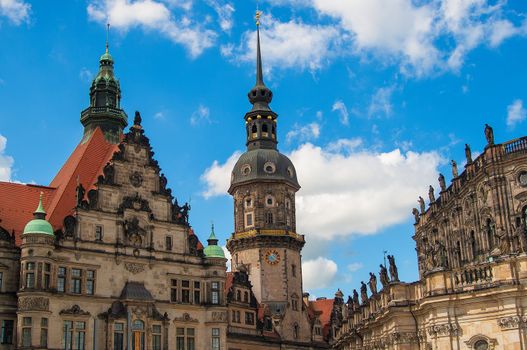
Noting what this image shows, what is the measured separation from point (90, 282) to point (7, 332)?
680cm

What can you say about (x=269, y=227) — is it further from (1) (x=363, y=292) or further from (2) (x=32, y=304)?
(2) (x=32, y=304)

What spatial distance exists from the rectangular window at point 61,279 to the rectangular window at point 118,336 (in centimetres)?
483

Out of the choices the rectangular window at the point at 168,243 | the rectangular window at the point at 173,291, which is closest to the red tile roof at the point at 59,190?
the rectangular window at the point at 168,243

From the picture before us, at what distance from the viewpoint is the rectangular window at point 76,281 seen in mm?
52938

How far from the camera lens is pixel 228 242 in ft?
277

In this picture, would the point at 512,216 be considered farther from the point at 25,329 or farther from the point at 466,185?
the point at 25,329

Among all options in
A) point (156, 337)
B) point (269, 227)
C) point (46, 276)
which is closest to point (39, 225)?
point (46, 276)

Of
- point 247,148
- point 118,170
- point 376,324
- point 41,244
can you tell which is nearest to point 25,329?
point 41,244

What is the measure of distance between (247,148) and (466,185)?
37.8m

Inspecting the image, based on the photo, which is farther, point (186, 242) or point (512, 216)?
point (186, 242)

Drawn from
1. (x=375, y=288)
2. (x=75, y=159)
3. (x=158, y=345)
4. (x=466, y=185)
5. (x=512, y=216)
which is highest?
(x=75, y=159)

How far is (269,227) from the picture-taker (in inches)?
3260

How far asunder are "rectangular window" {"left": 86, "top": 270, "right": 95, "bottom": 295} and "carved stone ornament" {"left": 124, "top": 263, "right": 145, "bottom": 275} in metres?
2.85

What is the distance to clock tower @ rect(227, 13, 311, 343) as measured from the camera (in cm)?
8081
